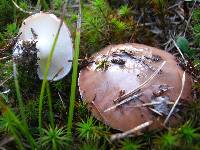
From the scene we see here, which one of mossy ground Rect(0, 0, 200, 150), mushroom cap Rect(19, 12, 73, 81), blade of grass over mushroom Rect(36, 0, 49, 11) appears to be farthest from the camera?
blade of grass over mushroom Rect(36, 0, 49, 11)

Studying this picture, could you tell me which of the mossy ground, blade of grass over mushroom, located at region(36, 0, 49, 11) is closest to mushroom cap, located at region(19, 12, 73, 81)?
the mossy ground

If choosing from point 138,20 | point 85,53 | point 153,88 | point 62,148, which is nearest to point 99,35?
point 85,53

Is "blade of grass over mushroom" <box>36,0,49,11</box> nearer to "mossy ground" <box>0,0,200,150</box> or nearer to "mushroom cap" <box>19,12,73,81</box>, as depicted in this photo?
"mossy ground" <box>0,0,200,150</box>

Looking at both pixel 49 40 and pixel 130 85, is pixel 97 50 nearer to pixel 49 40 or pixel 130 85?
pixel 49 40

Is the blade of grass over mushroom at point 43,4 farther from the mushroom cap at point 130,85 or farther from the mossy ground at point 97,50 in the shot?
the mushroom cap at point 130,85

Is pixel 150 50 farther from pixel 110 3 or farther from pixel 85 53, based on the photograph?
pixel 110 3

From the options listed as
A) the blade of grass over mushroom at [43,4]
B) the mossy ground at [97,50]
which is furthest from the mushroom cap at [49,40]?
the blade of grass over mushroom at [43,4]
